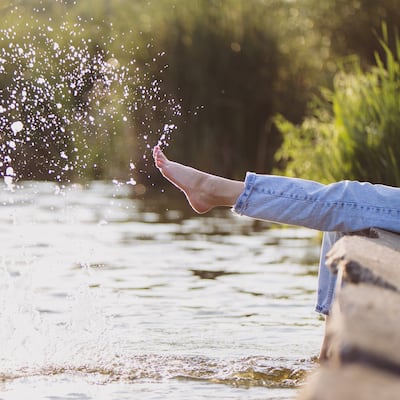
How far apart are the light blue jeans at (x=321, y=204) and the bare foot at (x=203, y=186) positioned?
0.08 metres

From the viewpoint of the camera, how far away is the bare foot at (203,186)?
3.56 meters

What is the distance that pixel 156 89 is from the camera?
1369 centimetres

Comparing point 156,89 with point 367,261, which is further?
point 156,89

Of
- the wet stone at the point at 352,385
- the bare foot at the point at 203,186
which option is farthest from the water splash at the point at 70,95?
the wet stone at the point at 352,385

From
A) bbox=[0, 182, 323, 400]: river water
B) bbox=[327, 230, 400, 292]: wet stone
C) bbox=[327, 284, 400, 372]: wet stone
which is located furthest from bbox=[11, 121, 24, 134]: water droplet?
bbox=[327, 284, 400, 372]: wet stone

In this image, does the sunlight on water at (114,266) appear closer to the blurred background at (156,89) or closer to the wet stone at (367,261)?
the blurred background at (156,89)

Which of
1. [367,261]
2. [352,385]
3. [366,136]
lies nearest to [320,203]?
[367,261]

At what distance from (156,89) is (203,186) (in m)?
10.0

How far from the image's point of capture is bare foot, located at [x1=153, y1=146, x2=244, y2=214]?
356 cm

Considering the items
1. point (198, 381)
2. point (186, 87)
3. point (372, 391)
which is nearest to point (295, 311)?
point (198, 381)

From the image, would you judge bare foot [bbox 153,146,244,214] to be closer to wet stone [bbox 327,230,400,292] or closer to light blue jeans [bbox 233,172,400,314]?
light blue jeans [bbox 233,172,400,314]

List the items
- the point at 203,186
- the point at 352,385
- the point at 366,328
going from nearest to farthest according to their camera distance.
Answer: the point at 352,385
the point at 366,328
the point at 203,186

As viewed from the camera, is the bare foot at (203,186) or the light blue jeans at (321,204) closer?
the light blue jeans at (321,204)

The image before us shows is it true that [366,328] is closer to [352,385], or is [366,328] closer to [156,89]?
[352,385]
